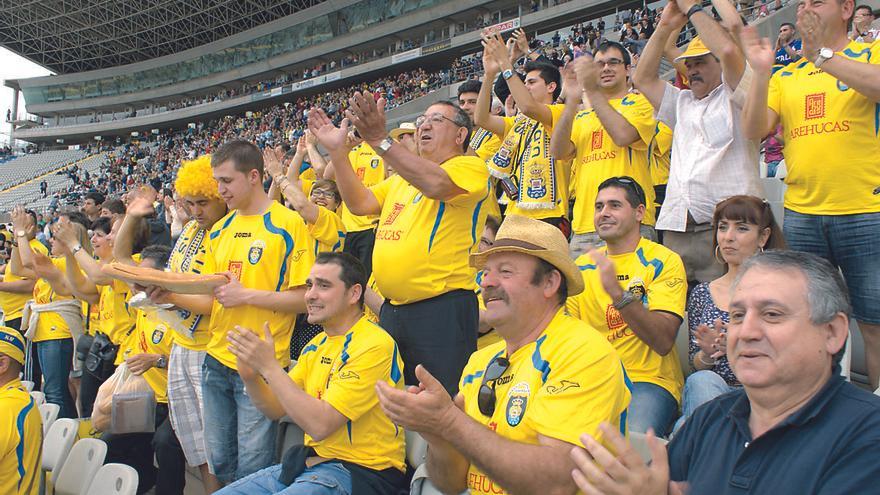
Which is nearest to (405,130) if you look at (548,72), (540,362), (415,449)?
(548,72)

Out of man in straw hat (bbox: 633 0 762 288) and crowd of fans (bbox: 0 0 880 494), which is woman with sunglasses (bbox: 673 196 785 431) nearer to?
crowd of fans (bbox: 0 0 880 494)

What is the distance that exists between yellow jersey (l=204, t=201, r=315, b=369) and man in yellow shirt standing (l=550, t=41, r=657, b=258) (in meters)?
1.73

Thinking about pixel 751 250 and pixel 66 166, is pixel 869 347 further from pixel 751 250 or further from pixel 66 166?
pixel 66 166

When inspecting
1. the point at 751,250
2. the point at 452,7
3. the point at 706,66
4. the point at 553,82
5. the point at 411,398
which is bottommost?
the point at 411,398

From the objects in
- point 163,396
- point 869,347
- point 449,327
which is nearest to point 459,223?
point 449,327

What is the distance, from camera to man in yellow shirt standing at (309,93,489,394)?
11.2 feet

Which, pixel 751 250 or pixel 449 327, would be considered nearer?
pixel 751 250

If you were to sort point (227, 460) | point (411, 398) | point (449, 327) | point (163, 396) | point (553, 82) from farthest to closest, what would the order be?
point (553, 82), point (163, 396), point (227, 460), point (449, 327), point (411, 398)

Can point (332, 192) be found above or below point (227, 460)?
above

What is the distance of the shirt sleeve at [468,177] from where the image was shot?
351cm

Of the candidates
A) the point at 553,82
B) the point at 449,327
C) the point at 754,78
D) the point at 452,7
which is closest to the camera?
the point at 754,78

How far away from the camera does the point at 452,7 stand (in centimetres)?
3244

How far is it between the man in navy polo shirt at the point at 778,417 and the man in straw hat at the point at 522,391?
0.35 metres

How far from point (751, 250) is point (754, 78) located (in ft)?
2.68
